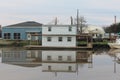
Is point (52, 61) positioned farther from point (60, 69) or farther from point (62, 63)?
point (60, 69)

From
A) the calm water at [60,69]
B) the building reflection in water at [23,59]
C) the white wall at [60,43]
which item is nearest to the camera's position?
the calm water at [60,69]

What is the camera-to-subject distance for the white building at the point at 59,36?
164ft

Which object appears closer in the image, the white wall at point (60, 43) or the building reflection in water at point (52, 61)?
the building reflection in water at point (52, 61)

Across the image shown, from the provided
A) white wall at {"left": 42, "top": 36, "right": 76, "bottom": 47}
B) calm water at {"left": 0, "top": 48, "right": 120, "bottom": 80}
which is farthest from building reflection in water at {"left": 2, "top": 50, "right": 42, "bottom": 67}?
white wall at {"left": 42, "top": 36, "right": 76, "bottom": 47}

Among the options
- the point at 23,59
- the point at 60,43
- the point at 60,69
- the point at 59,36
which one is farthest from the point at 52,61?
the point at 59,36

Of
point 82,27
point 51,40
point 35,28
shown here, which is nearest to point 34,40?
point 35,28

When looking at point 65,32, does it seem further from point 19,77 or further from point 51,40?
point 19,77

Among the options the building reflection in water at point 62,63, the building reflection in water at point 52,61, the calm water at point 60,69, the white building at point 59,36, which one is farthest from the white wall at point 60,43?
the calm water at point 60,69

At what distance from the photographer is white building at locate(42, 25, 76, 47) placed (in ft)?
164

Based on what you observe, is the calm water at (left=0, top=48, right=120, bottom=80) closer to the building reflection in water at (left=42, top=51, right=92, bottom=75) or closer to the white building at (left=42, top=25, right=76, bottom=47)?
the building reflection in water at (left=42, top=51, right=92, bottom=75)

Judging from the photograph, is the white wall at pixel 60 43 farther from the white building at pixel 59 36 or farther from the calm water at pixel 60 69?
the calm water at pixel 60 69

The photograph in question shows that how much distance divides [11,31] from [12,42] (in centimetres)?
430

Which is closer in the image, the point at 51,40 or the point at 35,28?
the point at 51,40

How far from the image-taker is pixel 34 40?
59.3 meters
